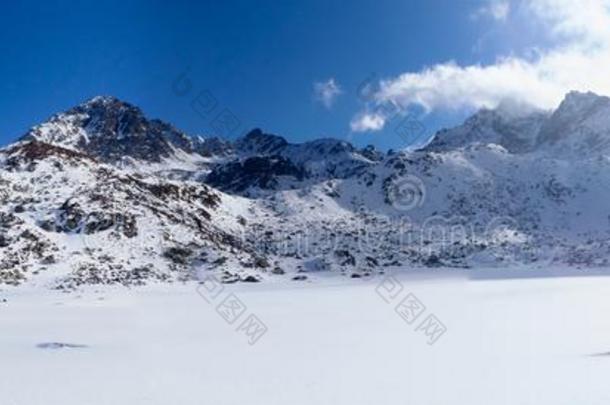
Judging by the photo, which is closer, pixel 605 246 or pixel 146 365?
pixel 146 365

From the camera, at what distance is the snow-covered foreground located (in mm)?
22453

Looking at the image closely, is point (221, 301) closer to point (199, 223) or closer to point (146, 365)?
point (146, 365)

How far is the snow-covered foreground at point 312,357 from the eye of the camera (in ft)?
73.7

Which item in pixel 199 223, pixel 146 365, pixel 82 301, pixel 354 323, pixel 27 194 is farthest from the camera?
pixel 199 223

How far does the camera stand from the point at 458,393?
73.9 ft

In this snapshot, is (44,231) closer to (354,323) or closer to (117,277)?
(117,277)

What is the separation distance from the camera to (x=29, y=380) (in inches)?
972

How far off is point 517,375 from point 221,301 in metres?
44.8

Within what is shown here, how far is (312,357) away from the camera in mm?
30156

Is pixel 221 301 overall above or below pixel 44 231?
below

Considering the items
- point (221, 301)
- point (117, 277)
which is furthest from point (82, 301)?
point (117, 277)

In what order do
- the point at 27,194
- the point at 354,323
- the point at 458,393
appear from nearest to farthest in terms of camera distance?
the point at 458,393 → the point at 354,323 → the point at 27,194

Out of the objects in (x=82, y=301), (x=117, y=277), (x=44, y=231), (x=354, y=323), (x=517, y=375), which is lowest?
(x=517, y=375)

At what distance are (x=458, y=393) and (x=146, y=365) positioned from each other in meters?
14.2
